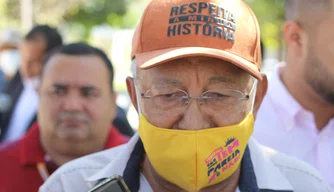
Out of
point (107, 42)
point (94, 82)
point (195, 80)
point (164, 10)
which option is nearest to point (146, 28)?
point (164, 10)

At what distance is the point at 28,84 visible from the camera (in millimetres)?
5297

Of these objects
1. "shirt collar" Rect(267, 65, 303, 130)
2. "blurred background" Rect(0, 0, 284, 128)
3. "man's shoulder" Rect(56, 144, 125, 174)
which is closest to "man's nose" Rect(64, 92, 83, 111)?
"man's shoulder" Rect(56, 144, 125, 174)

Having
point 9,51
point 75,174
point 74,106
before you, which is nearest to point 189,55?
point 75,174

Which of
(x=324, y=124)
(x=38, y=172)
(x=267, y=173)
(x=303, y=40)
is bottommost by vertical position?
(x=38, y=172)

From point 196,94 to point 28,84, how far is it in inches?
140

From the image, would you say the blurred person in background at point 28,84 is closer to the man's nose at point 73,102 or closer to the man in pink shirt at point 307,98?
the man's nose at point 73,102

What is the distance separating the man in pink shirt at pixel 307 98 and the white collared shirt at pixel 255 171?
823mm

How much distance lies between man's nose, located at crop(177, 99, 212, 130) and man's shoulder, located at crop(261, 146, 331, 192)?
1.60ft

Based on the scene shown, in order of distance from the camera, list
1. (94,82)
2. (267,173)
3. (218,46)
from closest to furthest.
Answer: (218,46), (267,173), (94,82)

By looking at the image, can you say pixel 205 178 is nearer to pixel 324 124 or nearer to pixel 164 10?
pixel 164 10

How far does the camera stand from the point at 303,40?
10.8ft

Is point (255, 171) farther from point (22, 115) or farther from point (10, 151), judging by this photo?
point (22, 115)

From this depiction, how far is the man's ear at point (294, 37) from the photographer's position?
331 cm

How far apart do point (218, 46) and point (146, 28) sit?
0.99 ft
